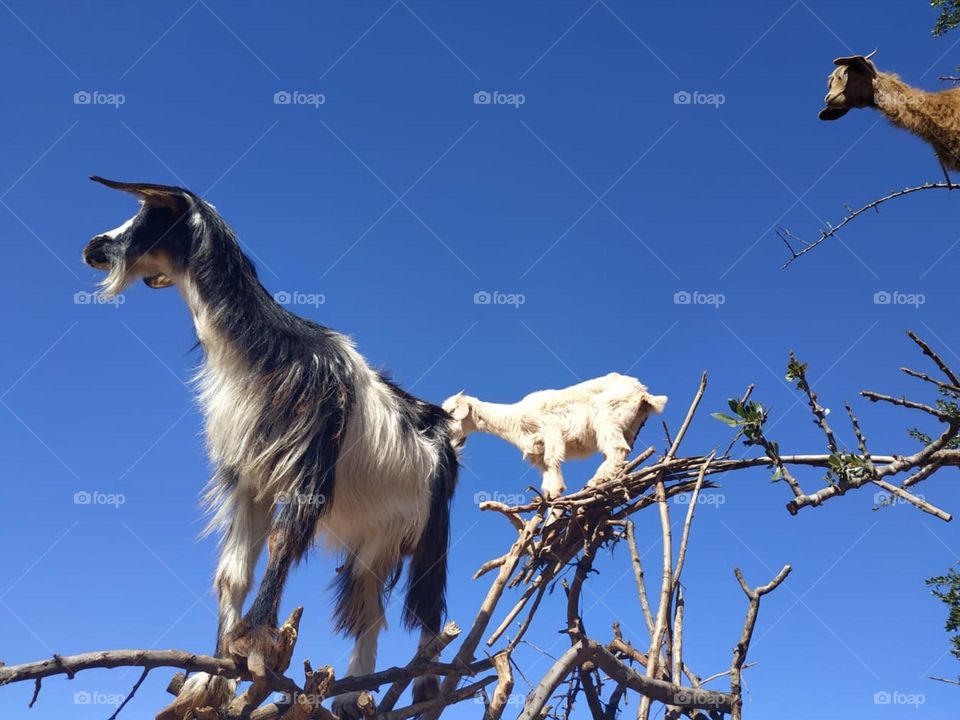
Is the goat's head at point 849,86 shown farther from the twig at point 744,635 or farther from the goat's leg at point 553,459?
the goat's leg at point 553,459

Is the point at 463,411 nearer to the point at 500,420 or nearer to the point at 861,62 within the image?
the point at 500,420

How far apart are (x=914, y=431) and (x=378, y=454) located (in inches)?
114

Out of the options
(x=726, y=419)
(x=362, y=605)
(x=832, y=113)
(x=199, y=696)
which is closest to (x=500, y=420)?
(x=362, y=605)

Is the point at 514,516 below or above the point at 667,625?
above

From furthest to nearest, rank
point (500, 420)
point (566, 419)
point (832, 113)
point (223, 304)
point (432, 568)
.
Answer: point (500, 420), point (566, 419), point (832, 113), point (432, 568), point (223, 304)

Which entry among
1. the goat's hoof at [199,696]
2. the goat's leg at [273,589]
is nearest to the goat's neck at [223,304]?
the goat's leg at [273,589]

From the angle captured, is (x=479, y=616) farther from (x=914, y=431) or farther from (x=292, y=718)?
(x=914, y=431)

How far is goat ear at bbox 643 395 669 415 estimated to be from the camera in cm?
846

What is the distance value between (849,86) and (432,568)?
3876mm

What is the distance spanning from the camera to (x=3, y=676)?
3.36 meters

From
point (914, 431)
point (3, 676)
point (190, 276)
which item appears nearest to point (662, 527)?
point (914, 431)

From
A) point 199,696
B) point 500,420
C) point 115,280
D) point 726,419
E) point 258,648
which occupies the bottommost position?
point 199,696

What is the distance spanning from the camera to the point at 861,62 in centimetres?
575

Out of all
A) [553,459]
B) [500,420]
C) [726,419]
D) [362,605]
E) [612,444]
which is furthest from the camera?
[500,420]
